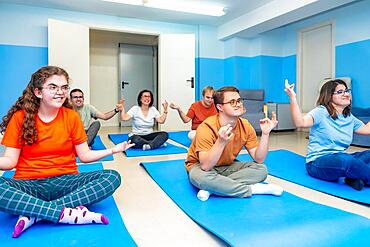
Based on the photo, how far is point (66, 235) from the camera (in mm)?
1339

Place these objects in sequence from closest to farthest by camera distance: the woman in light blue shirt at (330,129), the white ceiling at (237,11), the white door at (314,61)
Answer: the woman in light blue shirt at (330,129), the white ceiling at (237,11), the white door at (314,61)

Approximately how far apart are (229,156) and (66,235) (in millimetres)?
1176

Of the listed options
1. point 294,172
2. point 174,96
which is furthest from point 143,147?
point 174,96

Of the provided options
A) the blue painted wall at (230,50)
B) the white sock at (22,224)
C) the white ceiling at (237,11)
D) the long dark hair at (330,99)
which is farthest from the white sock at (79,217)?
the blue painted wall at (230,50)

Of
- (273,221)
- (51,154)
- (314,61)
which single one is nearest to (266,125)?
(273,221)

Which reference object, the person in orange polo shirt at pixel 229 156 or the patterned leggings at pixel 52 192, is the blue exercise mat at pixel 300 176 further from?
the patterned leggings at pixel 52 192

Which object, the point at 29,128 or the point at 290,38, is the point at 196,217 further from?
the point at 290,38

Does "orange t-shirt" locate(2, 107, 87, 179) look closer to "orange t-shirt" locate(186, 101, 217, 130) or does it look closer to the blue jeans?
the blue jeans

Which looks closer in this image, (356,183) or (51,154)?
(51,154)

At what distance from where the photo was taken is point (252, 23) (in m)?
5.68

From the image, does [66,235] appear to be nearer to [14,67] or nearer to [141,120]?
[141,120]

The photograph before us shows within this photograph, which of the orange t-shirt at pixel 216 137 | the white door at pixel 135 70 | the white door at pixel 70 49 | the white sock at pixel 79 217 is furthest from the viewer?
the white door at pixel 135 70

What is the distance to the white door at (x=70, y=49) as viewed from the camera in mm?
5355

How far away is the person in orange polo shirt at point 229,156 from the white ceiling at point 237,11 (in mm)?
3413
